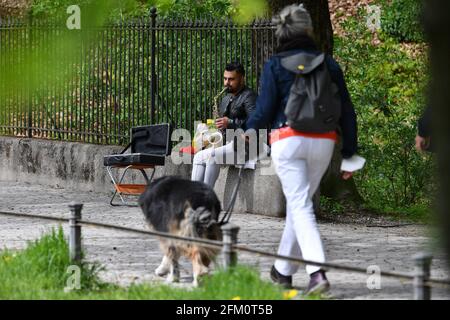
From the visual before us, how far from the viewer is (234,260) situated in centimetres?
707

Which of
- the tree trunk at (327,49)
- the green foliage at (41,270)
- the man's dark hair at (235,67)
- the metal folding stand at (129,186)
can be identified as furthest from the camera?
the metal folding stand at (129,186)

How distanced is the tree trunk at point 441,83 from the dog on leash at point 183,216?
501 cm

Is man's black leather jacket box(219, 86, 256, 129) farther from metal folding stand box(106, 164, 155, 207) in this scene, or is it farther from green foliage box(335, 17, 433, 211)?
green foliage box(335, 17, 433, 211)

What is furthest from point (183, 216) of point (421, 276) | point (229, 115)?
point (229, 115)

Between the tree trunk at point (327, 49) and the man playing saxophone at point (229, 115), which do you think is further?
the tree trunk at point (327, 49)

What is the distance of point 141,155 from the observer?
14297mm

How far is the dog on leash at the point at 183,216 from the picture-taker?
823cm

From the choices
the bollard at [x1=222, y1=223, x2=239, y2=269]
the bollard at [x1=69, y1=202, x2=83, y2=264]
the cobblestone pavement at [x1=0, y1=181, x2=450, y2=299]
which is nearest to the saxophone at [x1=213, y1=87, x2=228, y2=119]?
the cobblestone pavement at [x1=0, y1=181, x2=450, y2=299]

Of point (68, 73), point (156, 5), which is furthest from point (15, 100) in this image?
point (156, 5)

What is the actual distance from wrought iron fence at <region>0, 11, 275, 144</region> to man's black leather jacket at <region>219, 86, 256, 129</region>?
1.30 m

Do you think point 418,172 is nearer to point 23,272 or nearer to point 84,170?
point 84,170

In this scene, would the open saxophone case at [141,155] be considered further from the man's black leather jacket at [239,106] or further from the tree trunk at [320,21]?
the tree trunk at [320,21]

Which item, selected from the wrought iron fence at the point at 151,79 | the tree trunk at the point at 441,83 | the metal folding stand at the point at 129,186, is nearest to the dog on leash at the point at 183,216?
the wrought iron fence at the point at 151,79
